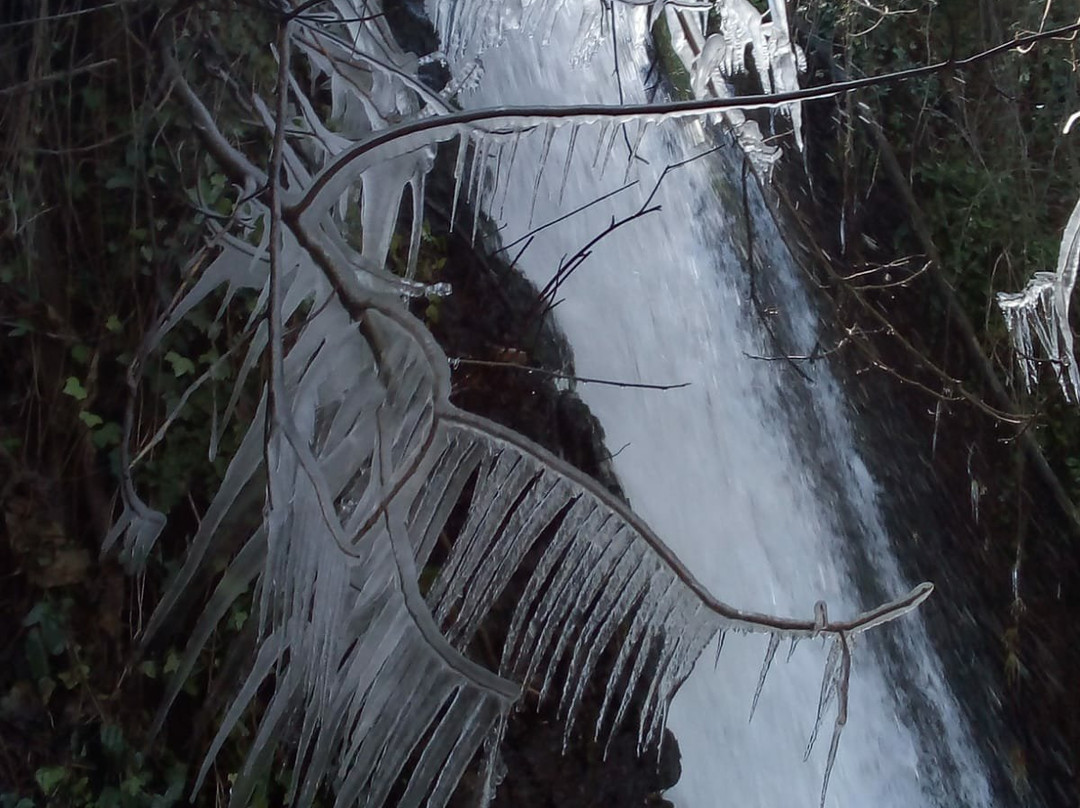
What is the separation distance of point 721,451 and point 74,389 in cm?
215

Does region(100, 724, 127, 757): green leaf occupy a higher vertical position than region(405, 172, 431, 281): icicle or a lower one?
lower

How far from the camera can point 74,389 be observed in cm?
196

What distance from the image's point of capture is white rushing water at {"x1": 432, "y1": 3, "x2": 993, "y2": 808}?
2.93m

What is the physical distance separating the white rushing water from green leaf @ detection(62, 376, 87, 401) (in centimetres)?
137

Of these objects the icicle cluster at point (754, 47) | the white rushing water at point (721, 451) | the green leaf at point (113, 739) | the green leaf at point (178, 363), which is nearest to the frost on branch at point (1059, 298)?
the icicle cluster at point (754, 47)

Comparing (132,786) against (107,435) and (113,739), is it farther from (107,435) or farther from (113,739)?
(107,435)

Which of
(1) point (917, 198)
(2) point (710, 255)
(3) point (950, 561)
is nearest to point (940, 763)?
(3) point (950, 561)

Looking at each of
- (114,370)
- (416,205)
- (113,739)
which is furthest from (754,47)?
(113,739)

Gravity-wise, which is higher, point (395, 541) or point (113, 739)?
point (395, 541)

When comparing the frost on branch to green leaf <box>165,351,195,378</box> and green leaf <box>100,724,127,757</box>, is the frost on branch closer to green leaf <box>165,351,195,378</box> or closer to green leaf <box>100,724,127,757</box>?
green leaf <box>165,351,195,378</box>

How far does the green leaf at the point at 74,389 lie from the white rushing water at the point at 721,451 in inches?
54.1

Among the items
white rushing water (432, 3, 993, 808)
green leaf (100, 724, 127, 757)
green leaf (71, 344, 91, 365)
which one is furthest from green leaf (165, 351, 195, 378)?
white rushing water (432, 3, 993, 808)

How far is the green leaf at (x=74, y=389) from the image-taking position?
1.96 m

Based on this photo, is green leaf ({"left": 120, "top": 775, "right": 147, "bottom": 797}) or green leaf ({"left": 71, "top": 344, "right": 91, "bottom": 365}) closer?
green leaf ({"left": 120, "top": 775, "right": 147, "bottom": 797})
